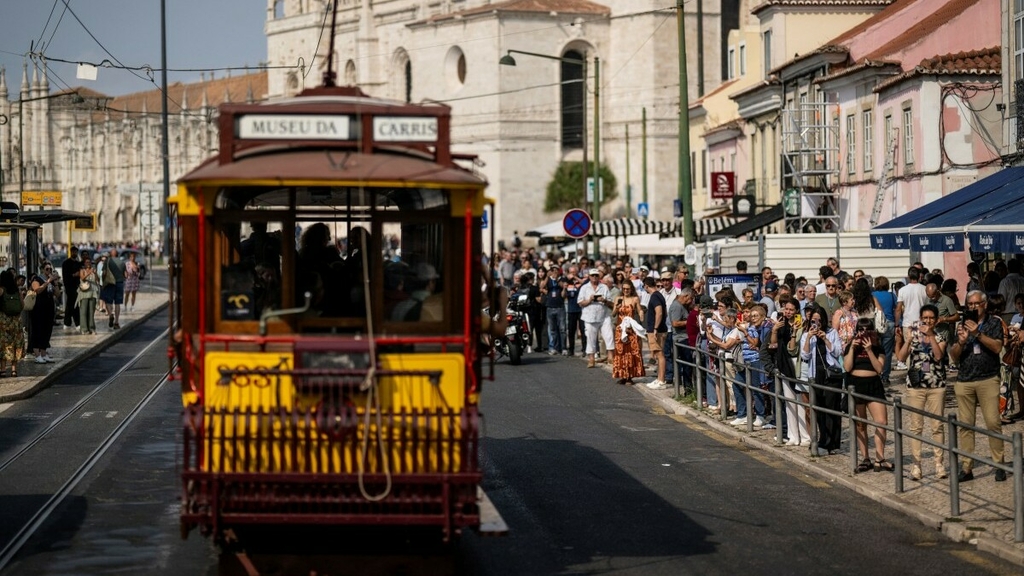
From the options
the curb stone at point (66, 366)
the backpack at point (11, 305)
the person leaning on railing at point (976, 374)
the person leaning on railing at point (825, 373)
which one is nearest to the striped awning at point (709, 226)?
the curb stone at point (66, 366)

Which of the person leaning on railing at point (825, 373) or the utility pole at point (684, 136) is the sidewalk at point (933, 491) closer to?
the person leaning on railing at point (825, 373)

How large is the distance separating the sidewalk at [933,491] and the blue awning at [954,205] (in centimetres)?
544

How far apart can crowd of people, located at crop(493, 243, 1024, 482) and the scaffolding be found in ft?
38.6

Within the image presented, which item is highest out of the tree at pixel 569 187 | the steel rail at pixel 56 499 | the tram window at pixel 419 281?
the tree at pixel 569 187

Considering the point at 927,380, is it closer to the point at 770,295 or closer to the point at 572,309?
the point at 770,295

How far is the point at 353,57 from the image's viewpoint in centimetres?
10656

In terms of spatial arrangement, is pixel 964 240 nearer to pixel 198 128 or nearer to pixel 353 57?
pixel 353 57

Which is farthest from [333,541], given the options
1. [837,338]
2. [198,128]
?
[198,128]

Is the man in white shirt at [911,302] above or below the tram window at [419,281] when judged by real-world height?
below

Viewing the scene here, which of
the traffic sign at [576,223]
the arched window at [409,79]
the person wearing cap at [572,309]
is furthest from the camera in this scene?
the arched window at [409,79]

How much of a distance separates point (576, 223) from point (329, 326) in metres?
25.5

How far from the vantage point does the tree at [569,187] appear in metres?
88.6

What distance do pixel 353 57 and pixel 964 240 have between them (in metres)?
87.5

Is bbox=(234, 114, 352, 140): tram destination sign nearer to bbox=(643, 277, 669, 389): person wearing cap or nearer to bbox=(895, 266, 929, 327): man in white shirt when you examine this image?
bbox=(895, 266, 929, 327): man in white shirt
